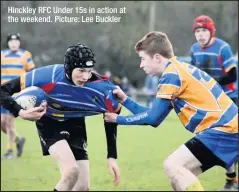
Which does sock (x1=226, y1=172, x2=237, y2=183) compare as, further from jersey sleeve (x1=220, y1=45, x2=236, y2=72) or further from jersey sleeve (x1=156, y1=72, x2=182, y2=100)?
jersey sleeve (x1=156, y1=72, x2=182, y2=100)

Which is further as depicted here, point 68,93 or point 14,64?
point 14,64

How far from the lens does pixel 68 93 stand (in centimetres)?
592

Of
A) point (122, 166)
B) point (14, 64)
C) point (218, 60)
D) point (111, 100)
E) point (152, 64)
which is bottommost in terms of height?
point (122, 166)

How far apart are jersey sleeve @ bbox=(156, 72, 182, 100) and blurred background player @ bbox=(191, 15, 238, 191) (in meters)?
3.59

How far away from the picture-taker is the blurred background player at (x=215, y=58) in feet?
28.5

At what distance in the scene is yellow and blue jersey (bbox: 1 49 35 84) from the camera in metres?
11.6

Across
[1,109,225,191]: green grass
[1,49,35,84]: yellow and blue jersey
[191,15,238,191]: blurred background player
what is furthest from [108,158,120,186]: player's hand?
[1,49,35,84]: yellow and blue jersey

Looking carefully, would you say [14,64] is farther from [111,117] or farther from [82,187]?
[111,117]

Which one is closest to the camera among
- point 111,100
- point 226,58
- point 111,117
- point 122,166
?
point 111,117

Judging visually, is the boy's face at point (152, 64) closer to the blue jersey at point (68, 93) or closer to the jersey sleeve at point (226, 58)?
the blue jersey at point (68, 93)

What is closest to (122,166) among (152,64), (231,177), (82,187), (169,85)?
(231,177)

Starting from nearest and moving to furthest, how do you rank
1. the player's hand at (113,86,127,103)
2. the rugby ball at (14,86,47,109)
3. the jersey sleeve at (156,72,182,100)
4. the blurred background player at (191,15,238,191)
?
the jersey sleeve at (156,72,182,100) < the rugby ball at (14,86,47,109) < the player's hand at (113,86,127,103) < the blurred background player at (191,15,238,191)

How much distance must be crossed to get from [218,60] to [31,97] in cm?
390

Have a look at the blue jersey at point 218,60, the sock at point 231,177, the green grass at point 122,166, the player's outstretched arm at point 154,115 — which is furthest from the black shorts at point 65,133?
the blue jersey at point 218,60
